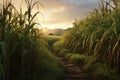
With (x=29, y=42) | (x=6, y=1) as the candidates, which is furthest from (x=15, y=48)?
(x=6, y=1)

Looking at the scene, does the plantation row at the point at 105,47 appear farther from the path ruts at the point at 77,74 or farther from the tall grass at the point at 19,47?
the tall grass at the point at 19,47

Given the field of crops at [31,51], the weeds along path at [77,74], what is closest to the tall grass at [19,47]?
the field of crops at [31,51]

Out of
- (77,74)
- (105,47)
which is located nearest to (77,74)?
(77,74)

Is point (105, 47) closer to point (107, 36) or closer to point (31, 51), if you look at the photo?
point (107, 36)

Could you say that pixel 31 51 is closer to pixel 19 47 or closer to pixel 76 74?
pixel 19 47

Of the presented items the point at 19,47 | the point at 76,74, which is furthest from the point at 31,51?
the point at 76,74

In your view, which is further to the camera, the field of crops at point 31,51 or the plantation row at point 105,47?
the plantation row at point 105,47

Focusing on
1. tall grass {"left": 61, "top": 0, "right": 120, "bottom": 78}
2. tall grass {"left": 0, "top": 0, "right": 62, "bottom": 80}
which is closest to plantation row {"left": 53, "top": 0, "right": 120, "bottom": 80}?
tall grass {"left": 61, "top": 0, "right": 120, "bottom": 78}

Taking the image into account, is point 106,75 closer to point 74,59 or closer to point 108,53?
point 108,53

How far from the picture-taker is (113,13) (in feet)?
23.1

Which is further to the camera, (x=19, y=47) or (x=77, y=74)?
(x=77, y=74)

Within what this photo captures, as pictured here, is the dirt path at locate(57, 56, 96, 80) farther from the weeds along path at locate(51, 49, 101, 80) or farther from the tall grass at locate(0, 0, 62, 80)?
the tall grass at locate(0, 0, 62, 80)

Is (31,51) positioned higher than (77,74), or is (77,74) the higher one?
(31,51)

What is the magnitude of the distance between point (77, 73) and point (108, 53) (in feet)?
3.02
